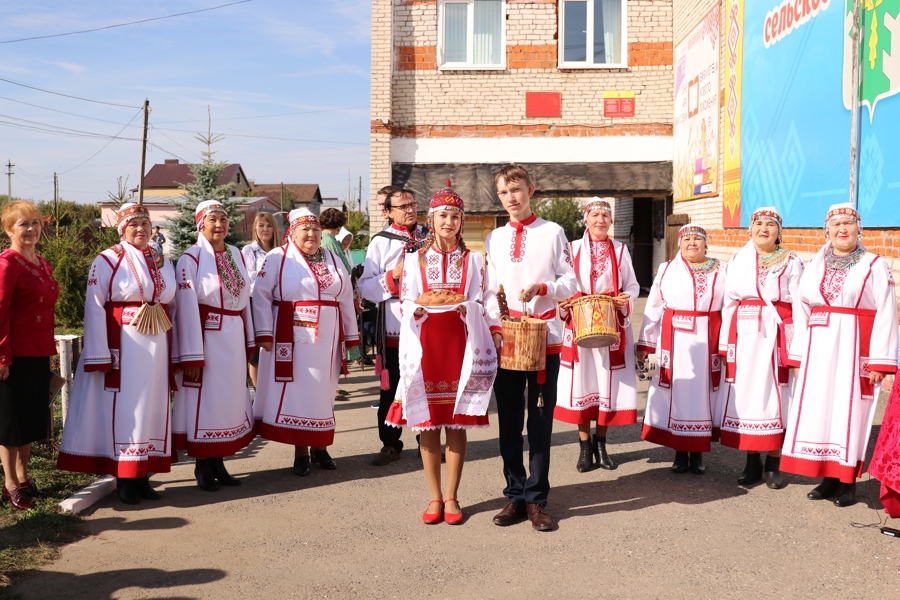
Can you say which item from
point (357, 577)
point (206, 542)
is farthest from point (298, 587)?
point (206, 542)

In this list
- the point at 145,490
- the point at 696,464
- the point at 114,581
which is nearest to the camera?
the point at 114,581

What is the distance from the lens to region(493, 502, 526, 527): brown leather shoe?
17.1 feet

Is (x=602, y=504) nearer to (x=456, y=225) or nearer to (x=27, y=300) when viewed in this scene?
(x=456, y=225)

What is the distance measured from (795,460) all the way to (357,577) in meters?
3.16

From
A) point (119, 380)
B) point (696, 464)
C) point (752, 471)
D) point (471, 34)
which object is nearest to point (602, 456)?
point (696, 464)

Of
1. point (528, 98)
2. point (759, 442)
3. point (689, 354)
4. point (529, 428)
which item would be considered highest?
point (528, 98)

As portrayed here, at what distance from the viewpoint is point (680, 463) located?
6.43m

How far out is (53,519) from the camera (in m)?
5.20

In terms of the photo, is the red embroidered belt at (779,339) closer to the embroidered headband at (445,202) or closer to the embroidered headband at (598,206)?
the embroidered headband at (598,206)

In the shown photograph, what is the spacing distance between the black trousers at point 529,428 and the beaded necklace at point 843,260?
1.99m

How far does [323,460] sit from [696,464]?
9.64 feet

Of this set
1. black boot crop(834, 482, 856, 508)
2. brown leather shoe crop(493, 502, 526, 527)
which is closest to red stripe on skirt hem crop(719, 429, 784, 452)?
black boot crop(834, 482, 856, 508)

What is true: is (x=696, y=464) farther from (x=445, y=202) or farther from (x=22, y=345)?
(x=22, y=345)

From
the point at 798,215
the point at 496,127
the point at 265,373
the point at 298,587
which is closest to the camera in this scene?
the point at 298,587
